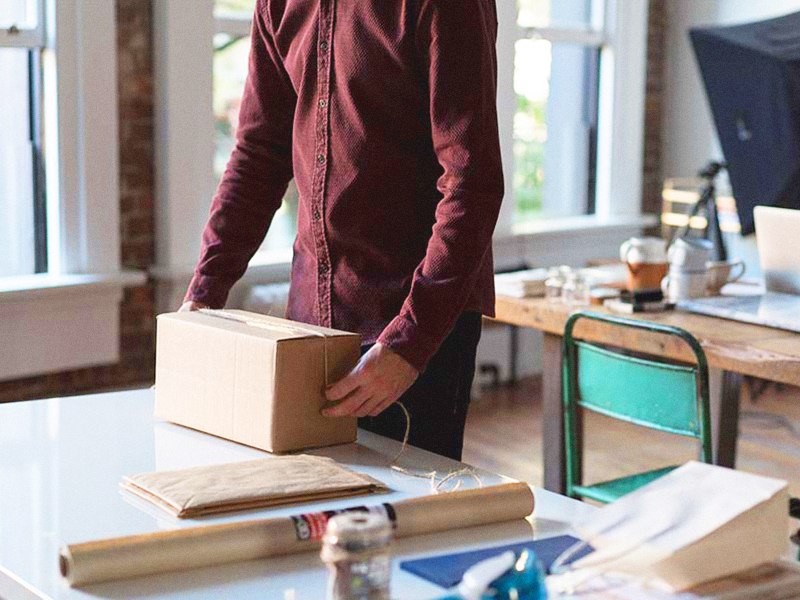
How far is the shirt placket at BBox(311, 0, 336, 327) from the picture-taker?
78.5 inches

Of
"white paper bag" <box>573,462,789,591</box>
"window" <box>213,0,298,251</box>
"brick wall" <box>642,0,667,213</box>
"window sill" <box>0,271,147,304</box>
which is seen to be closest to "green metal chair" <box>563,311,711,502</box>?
"white paper bag" <box>573,462,789,591</box>

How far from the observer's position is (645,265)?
10.5 feet

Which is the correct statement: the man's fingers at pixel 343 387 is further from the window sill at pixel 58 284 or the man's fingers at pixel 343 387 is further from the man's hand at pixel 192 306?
the window sill at pixel 58 284

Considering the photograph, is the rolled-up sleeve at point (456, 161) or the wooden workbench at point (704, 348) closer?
the rolled-up sleeve at point (456, 161)

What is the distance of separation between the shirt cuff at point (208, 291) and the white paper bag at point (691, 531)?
1045 mm

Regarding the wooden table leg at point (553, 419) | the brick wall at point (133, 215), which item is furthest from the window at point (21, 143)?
the wooden table leg at point (553, 419)

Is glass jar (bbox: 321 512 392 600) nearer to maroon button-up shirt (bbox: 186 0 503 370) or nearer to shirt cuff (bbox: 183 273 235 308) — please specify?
maroon button-up shirt (bbox: 186 0 503 370)

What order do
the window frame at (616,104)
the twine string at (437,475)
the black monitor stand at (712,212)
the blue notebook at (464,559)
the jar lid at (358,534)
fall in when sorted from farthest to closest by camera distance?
the window frame at (616,104) < the black monitor stand at (712,212) < the twine string at (437,475) < the blue notebook at (464,559) < the jar lid at (358,534)

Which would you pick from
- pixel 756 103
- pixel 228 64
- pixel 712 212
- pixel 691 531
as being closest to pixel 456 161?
pixel 691 531

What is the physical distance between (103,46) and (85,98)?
18 cm

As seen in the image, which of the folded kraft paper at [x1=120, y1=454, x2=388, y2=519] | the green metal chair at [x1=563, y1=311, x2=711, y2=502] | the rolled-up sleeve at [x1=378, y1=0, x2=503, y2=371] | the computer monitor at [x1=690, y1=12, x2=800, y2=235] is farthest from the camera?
the computer monitor at [x1=690, y1=12, x2=800, y2=235]

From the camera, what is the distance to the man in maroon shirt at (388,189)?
5.98 ft

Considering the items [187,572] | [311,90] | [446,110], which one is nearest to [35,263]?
[311,90]

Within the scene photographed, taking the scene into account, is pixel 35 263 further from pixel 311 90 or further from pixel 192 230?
pixel 311 90
